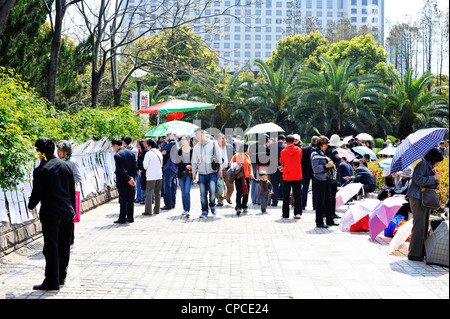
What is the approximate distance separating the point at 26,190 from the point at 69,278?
296cm

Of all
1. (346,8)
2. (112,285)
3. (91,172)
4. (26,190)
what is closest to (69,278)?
(112,285)

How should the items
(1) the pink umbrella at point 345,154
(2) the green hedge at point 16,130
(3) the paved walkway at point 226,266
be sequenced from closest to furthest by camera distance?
(3) the paved walkway at point 226,266
(2) the green hedge at point 16,130
(1) the pink umbrella at point 345,154

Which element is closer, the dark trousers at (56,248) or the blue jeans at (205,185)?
the dark trousers at (56,248)

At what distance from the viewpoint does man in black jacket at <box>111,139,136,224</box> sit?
11.9 metres

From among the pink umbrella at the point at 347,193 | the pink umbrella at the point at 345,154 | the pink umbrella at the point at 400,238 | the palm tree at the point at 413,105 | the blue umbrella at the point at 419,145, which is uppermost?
the palm tree at the point at 413,105

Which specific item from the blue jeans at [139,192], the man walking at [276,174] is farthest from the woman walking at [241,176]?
the blue jeans at [139,192]

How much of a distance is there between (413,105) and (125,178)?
94.6 feet

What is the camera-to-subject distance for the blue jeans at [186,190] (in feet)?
44.0

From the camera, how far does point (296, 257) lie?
8.72 m

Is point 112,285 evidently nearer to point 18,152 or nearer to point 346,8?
point 18,152

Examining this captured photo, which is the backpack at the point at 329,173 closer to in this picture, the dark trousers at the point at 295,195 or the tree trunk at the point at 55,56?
the dark trousers at the point at 295,195

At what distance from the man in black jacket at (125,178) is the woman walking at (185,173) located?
1500mm
